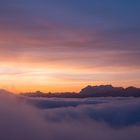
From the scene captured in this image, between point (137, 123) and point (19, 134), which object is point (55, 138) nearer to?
point (19, 134)

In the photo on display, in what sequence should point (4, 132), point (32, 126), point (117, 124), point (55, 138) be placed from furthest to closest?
point (117, 124) → point (32, 126) → point (55, 138) → point (4, 132)

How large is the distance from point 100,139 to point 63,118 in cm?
5247

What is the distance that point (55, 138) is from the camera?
134250 millimetres

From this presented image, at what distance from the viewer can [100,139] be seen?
14362 cm

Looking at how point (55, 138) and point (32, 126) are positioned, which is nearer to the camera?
point (55, 138)

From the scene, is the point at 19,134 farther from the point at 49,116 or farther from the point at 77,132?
the point at 49,116

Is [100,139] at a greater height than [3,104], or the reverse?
[3,104]

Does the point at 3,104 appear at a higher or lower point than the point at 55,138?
higher

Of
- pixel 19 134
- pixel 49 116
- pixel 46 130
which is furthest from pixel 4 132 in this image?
pixel 49 116

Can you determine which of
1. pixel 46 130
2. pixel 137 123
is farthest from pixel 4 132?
pixel 137 123

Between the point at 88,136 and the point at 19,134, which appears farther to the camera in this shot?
the point at 88,136

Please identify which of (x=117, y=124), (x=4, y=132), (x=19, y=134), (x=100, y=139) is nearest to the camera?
(x=4, y=132)

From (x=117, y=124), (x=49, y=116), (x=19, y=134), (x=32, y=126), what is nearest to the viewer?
(x=19, y=134)

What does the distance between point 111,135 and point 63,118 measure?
37.4 metres
